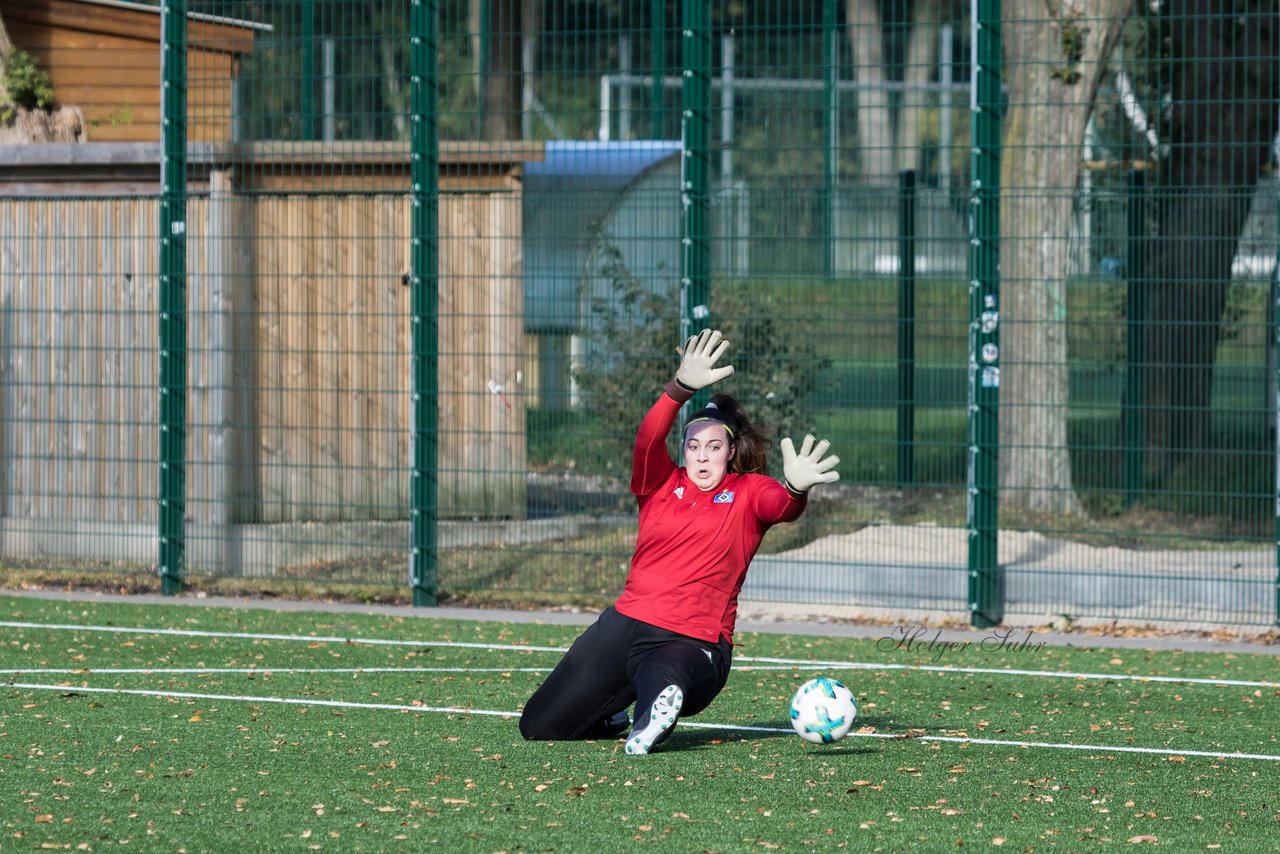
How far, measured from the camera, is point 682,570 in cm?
680

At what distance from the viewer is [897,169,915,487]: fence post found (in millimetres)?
10844

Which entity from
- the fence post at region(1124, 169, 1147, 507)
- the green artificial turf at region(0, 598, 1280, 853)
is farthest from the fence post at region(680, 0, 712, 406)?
the fence post at region(1124, 169, 1147, 507)

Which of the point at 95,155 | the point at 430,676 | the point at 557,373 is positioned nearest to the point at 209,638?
the point at 430,676

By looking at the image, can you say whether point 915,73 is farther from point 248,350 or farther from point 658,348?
point 248,350

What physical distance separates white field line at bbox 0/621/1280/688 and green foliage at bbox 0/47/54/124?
20.0ft

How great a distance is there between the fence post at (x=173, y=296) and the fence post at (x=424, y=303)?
5.29 ft

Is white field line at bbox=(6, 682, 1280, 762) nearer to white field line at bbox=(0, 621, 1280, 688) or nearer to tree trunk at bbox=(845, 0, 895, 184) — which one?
white field line at bbox=(0, 621, 1280, 688)

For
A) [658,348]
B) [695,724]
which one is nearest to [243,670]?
[695,724]

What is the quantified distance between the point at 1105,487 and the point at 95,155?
703 cm

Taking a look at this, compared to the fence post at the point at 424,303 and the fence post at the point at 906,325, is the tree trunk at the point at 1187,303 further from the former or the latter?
the fence post at the point at 424,303

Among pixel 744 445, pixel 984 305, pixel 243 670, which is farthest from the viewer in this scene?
pixel 984 305

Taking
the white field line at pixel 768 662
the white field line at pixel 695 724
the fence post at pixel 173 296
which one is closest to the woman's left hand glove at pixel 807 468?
the white field line at pixel 695 724

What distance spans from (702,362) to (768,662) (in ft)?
9.12

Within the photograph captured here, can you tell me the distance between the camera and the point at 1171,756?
22.0 feet
